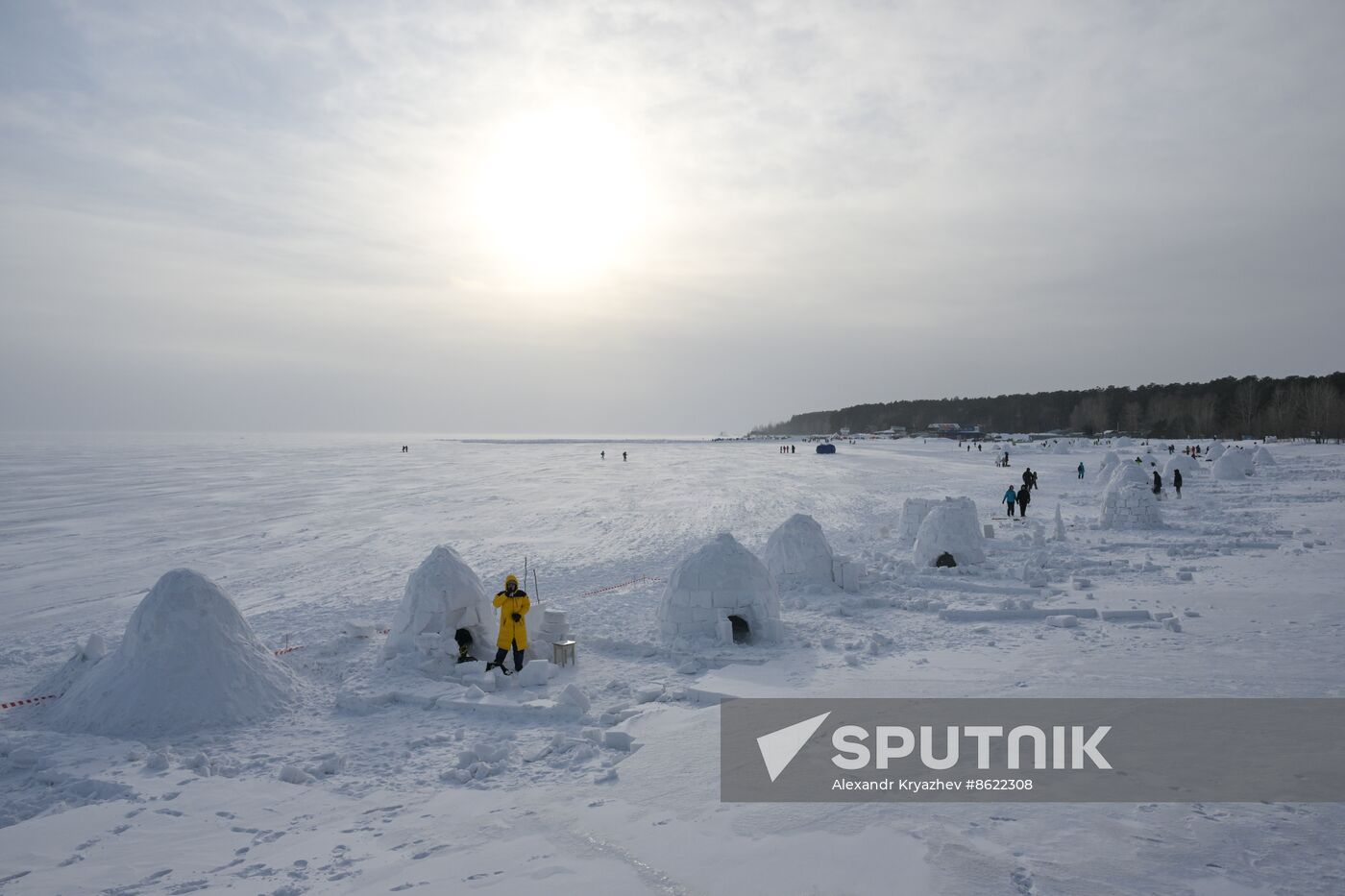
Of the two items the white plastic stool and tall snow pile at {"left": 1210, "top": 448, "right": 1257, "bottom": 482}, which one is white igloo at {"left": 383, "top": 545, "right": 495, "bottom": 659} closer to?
the white plastic stool

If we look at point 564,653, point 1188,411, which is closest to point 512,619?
point 564,653

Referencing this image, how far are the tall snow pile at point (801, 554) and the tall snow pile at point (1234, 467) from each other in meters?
34.2

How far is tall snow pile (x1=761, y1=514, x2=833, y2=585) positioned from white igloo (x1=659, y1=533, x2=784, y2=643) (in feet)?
12.3

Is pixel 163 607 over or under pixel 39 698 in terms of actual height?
over

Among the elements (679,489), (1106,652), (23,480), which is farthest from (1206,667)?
(23,480)

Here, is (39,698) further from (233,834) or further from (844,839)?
(844,839)

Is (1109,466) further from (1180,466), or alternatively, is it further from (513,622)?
(513,622)

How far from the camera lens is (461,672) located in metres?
10.6

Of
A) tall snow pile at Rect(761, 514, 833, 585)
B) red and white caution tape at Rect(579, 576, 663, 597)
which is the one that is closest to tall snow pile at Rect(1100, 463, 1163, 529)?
tall snow pile at Rect(761, 514, 833, 585)

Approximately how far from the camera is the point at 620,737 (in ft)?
26.3

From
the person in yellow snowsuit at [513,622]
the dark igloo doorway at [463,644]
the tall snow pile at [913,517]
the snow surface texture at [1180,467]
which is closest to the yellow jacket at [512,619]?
the person in yellow snowsuit at [513,622]

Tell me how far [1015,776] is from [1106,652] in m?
4.98

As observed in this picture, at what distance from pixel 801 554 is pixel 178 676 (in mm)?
11464

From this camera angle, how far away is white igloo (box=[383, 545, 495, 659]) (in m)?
11.2
